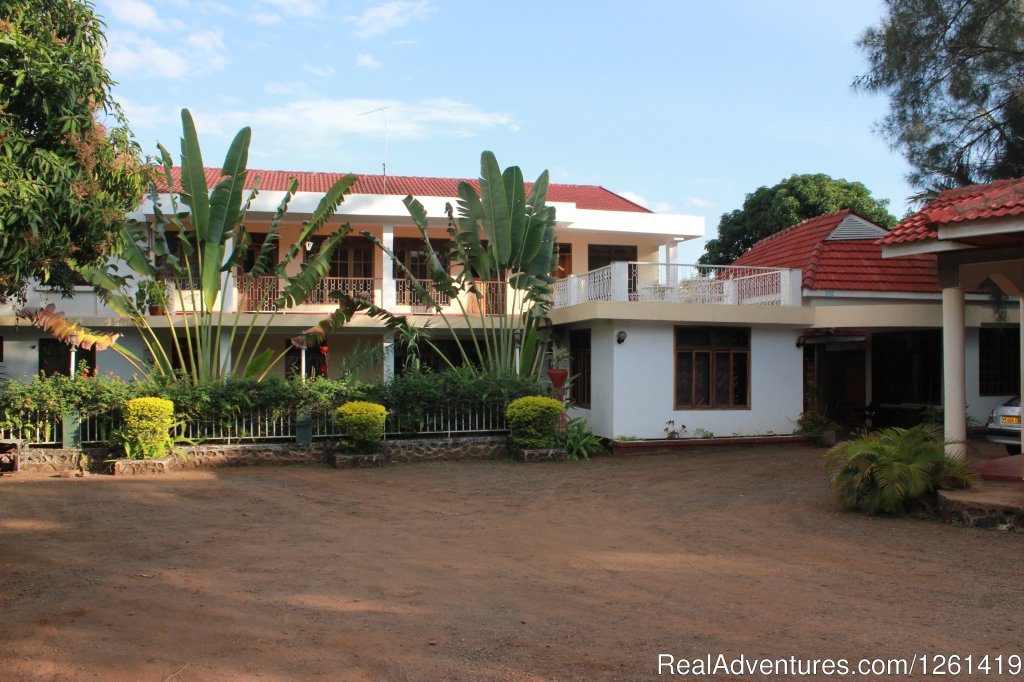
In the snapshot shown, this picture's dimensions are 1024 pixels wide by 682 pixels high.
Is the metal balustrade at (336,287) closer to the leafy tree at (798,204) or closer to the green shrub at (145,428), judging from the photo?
the green shrub at (145,428)

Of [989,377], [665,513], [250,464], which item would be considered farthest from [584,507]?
[989,377]

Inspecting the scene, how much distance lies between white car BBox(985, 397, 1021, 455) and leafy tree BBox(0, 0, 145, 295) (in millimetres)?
12957

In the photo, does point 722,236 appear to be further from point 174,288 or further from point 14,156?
point 14,156

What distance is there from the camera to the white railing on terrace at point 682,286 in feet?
52.5

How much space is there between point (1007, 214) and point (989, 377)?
421 inches

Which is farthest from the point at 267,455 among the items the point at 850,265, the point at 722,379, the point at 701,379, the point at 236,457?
the point at 850,265

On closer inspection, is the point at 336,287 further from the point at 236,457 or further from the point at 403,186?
the point at 236,457

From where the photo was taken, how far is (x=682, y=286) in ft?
53.7

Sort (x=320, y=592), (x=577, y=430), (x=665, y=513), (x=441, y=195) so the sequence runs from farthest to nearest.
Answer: (x=441, y=195) < (x=577, y=430) < (x=665, y=513) < (x=320, y=592)

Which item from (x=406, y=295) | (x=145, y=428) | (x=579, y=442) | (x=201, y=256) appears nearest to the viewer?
(x=145, y=428)

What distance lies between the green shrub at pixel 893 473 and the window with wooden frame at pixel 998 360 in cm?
948

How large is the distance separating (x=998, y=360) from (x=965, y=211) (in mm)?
10532

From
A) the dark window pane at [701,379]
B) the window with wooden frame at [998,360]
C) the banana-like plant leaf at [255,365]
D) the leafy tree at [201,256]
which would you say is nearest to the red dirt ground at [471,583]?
the leafy tree at [201,256]

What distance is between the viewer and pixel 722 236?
3428 cm
